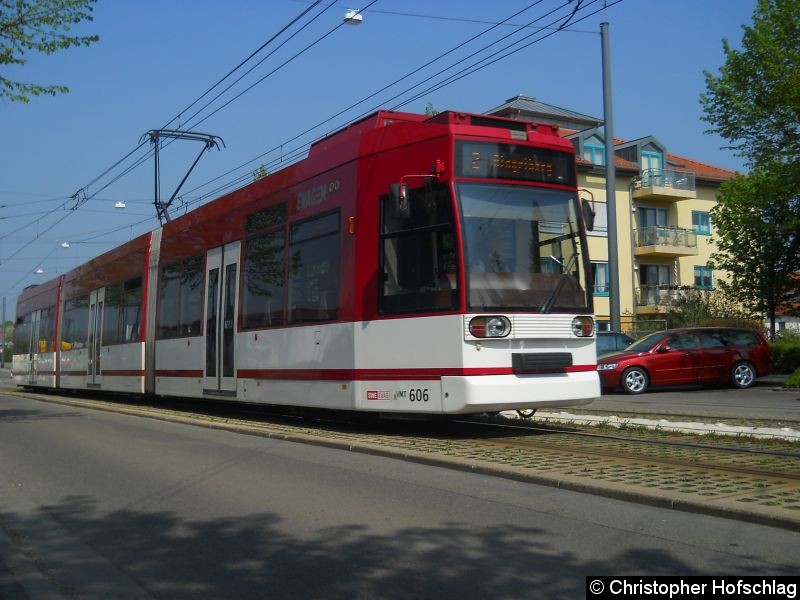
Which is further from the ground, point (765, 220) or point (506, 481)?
point (765, 220)

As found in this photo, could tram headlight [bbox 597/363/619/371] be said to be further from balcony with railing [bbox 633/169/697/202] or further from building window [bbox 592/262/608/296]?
balcony with railing [bbox 633/169/697/202]

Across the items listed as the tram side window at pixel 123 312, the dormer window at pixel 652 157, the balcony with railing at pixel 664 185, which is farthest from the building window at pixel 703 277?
the tram side window at pixel 123 312

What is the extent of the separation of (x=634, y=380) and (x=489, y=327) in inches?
459

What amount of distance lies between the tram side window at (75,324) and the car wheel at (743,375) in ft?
54.3

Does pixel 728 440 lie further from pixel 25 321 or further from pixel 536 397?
pixel 25 321

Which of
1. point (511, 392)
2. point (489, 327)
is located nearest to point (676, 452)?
point (511, 392)

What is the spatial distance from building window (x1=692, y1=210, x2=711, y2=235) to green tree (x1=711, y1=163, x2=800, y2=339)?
54.1 feet

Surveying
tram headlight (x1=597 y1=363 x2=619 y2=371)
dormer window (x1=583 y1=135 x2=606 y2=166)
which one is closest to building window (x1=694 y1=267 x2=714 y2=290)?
dormer window (x1=583 y1=135 x2=606 y2=166)

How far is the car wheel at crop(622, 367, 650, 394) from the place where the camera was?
19.9m

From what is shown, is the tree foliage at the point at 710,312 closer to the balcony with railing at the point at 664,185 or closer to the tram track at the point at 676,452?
the balcony with railing at the point at 664,185

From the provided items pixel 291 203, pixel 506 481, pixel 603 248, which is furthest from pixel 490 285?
pixel 603 248

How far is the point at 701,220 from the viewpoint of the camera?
158 ft

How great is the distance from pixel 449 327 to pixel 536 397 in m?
1.31

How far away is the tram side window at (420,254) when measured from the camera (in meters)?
9.43
